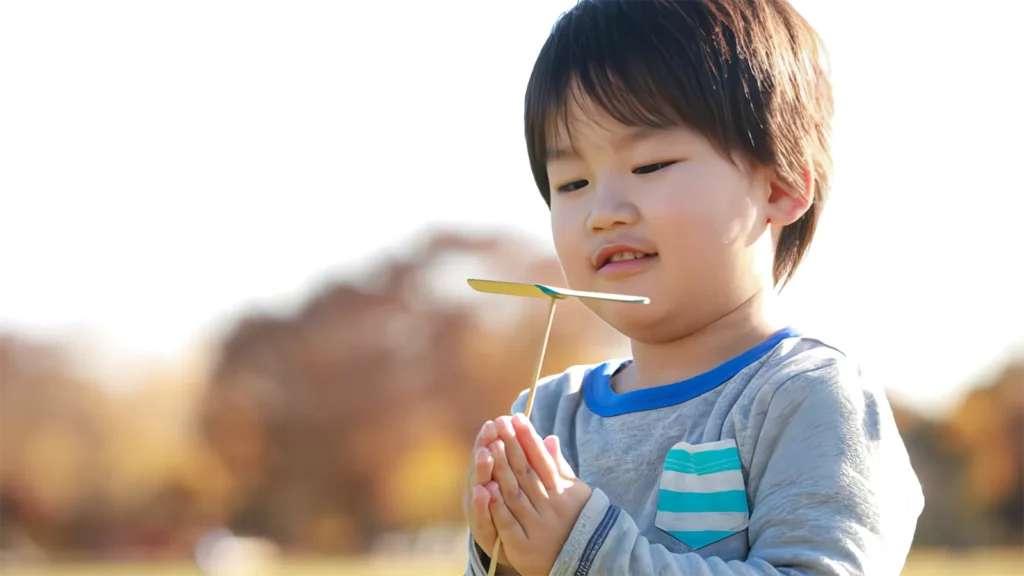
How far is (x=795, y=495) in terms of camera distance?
1704 mm

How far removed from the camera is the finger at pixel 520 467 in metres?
1.66

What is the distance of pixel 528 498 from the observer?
5.49 feet

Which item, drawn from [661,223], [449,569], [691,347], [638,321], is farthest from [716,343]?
[449,569]

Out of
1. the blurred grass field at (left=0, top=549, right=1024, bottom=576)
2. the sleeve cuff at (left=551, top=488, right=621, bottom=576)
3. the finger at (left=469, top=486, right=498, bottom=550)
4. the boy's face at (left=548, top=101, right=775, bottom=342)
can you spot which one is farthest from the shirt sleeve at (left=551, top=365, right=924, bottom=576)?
the blurred grass field at (left=0, top=549, right=1024, bottom=576)

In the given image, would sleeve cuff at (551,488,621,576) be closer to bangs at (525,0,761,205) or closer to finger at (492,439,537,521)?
finger at (492,439,537,521)

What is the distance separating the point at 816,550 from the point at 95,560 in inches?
790

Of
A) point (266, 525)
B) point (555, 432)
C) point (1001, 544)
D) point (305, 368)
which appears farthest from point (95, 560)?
point (555, 432)

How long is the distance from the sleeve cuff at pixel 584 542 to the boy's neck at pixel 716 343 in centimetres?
43

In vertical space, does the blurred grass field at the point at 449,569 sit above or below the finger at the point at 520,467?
below

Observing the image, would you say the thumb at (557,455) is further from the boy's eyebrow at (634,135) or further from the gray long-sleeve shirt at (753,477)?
the boy's eyebrow at (634,135)

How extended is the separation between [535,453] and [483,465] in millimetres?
77

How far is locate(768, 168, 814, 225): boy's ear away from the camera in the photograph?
2037 millimetres

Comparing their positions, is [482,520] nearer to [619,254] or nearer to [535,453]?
[535,453]

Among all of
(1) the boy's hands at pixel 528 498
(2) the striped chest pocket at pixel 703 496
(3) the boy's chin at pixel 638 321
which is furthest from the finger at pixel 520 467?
(3) the boy's chin at pixel 638 321
